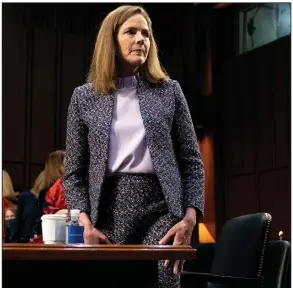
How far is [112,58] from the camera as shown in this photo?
198 cm

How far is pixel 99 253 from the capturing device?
4.74 feet

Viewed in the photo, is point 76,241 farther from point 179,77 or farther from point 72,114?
point 179,77

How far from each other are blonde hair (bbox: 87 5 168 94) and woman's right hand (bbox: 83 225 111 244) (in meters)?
0.39

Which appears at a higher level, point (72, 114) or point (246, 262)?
point (72, 114)

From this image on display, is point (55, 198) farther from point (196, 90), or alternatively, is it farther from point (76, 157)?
point (196, 90)

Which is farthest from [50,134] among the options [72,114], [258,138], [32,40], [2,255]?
[2,255]

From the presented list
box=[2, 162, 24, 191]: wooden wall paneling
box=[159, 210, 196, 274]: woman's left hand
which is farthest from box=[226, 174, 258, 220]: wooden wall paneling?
box=[159, 210, 196, 274]: woman's left hand

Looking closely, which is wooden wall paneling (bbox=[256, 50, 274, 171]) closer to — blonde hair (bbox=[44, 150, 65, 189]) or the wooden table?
blonde hair (bbox=[44, 150, 65, 189])

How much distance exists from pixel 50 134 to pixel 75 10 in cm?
157

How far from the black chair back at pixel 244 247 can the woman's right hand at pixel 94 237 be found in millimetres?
1010

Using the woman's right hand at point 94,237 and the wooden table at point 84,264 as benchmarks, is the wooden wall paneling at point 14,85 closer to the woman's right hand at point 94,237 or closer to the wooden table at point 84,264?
the woman's right hand at point 94,237

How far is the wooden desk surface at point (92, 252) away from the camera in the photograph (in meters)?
1.42

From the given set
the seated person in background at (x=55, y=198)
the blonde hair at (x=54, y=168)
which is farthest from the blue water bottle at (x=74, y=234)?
the blonde hair at (x=54, y=168)

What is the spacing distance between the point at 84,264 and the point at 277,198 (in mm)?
6810
